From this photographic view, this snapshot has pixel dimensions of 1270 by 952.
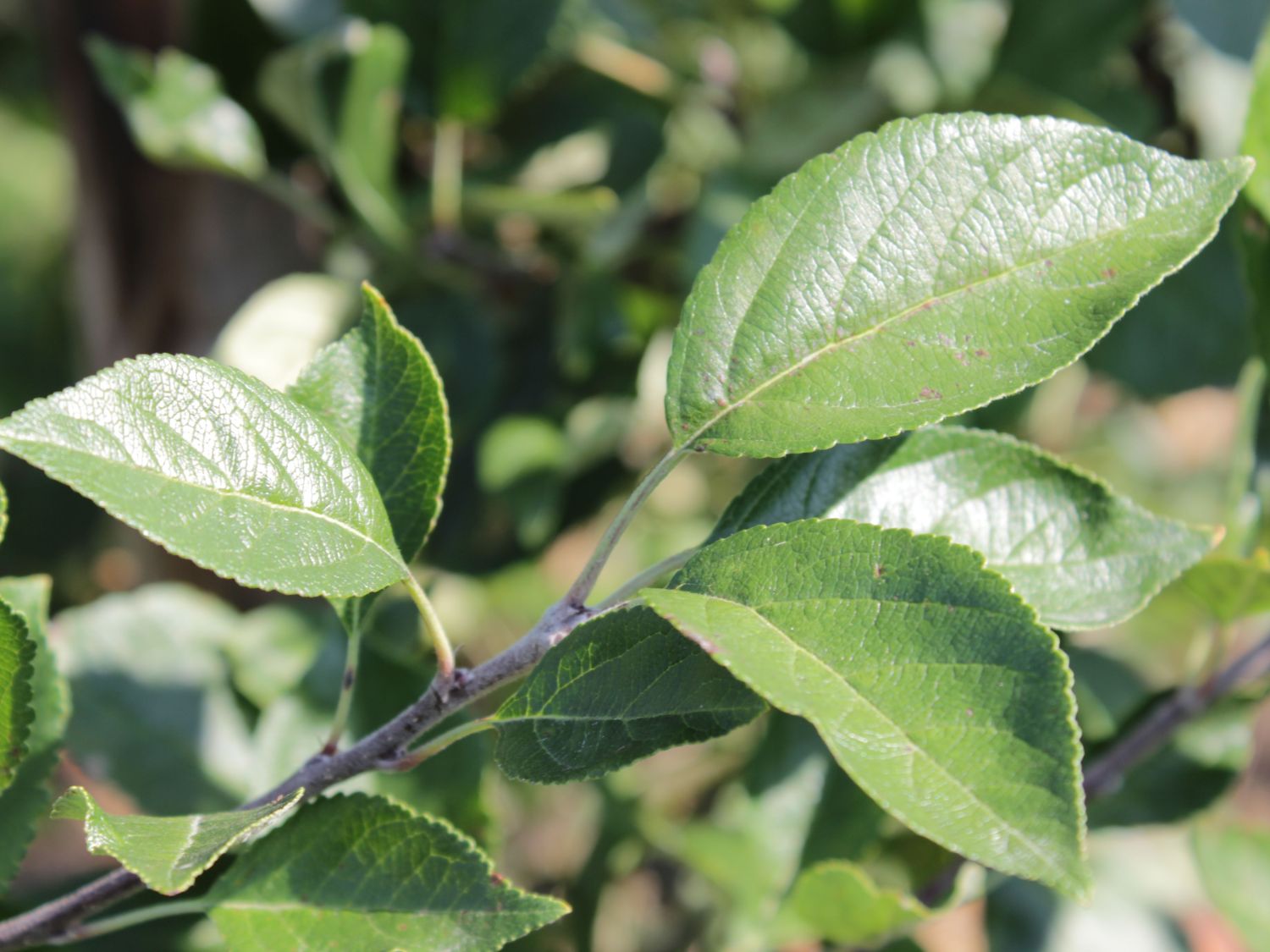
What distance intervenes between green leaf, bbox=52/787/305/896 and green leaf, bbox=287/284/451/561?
0.16 metres

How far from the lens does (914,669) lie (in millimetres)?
471

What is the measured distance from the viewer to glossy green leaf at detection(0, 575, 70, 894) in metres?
0.65

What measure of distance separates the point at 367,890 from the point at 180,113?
77cm

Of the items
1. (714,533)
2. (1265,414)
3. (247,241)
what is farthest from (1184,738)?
(247,241)

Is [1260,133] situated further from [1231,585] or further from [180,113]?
[180,113]

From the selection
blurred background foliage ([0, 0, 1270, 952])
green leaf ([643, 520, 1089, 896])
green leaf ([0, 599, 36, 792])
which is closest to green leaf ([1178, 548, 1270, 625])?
blurred background foliage ([0, 0, 1270, 952])

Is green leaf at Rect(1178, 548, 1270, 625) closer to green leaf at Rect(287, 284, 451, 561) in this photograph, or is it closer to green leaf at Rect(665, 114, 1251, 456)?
green leaf at Rect(665, 114, 1251, 456)

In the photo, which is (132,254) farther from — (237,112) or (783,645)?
(783,645)

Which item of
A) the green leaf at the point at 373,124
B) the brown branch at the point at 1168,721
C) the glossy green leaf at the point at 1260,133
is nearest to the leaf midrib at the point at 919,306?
the glossy green leaf at the point at 1260,133

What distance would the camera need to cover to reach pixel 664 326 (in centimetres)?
123

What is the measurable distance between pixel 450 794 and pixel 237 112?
70cm

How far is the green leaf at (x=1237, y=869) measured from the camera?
3.21ft

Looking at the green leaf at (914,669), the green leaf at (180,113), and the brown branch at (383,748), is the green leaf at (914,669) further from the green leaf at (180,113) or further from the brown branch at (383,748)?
the green leaf at (180,113)

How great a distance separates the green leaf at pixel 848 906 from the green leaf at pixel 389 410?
388mm
